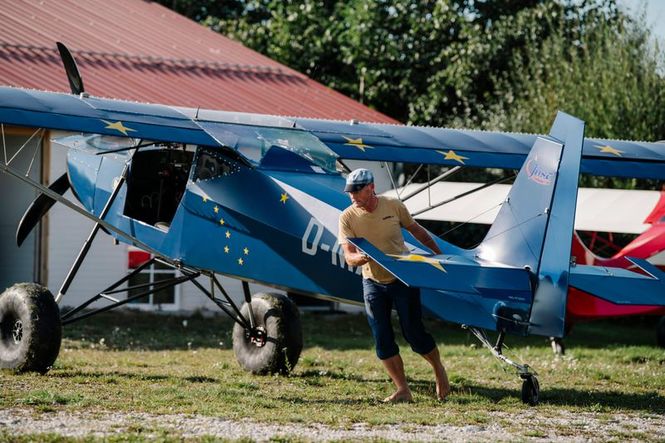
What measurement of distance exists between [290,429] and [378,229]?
5.87ft

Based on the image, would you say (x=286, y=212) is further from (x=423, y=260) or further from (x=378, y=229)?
(x=423, y=260)

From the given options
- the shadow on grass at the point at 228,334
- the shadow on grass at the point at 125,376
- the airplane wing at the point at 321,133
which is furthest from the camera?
the shadow on grass at the point at 228,334

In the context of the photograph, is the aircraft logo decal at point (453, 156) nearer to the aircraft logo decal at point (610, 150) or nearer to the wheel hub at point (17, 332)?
the aircraft logo decal at point (610, 150)

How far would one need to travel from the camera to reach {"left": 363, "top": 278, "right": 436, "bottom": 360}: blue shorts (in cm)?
796

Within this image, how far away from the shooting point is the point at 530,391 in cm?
818

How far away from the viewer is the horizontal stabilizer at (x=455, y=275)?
7156 mm

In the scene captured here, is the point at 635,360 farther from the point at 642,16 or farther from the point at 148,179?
the point at 642,16

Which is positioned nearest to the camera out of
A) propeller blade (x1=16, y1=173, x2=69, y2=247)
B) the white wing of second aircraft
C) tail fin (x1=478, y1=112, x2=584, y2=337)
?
tail fin (x1=478, y1=112, x2=584, y2=337)

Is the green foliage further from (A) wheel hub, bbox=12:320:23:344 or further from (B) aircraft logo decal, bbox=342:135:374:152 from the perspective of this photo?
(A) wheel hub, bbox=12:320:23:344

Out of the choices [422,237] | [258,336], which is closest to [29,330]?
[258,336]

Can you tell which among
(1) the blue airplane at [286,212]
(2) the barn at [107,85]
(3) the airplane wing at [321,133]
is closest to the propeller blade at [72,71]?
(1) the blue airplane at [286,212]

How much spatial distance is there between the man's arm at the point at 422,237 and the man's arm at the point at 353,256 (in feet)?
1.76

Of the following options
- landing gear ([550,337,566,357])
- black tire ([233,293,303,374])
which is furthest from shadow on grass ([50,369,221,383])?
landing gear ([550,337,566,357])

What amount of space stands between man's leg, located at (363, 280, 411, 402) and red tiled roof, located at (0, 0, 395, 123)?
8.97m
